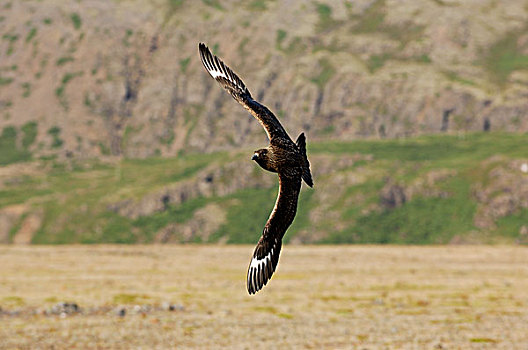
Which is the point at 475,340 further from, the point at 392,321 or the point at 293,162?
the point at 293,162

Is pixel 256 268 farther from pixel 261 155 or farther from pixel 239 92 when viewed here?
pixel 239 92

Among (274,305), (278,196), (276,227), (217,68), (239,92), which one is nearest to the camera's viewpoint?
(276,227)

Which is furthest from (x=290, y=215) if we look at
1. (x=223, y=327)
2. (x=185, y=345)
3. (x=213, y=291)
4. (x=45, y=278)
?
(x=45, y=278)

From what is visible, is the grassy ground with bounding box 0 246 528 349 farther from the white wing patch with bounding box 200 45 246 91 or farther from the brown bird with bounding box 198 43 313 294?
the brown bird with bounding box 198 43 313 294

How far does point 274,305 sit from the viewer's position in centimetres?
8156

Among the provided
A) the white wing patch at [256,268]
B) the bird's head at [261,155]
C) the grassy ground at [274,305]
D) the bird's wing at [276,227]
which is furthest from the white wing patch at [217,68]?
the grassy ground at [274,305]

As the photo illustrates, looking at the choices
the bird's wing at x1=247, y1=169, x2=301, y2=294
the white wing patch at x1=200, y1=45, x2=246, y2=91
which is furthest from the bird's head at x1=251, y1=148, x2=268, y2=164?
the white wing patch at x1=200, y1=45, x2=246, y2=91

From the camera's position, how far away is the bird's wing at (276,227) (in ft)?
A: 66.4

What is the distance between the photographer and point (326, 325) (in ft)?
219

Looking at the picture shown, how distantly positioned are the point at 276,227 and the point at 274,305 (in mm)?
61733

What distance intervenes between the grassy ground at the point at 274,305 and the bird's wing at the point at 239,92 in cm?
3130

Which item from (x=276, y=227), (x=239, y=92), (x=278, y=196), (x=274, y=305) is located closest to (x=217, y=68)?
(x=239, y=92)

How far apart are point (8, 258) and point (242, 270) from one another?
5004 cm

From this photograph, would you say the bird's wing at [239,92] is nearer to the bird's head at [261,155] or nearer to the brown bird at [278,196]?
the brown bird at [278,196]
